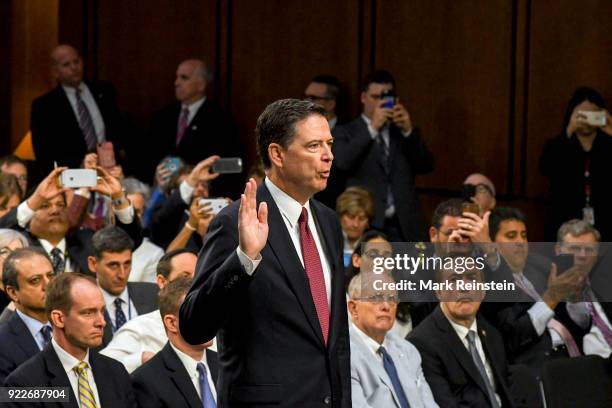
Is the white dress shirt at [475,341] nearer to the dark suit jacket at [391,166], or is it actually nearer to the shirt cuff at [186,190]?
the dark suit jacket at [391,166]

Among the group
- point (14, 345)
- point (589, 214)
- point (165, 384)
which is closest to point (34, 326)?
point (14, 345)

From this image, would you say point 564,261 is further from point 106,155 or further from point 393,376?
point 106,155

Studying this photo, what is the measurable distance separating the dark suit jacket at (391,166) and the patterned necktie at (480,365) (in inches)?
66.8

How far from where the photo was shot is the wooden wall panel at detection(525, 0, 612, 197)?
6621mm

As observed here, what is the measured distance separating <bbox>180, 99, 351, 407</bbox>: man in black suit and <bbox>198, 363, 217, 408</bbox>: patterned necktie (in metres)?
1.29

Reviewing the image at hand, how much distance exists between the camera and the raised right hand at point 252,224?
2.53 metres

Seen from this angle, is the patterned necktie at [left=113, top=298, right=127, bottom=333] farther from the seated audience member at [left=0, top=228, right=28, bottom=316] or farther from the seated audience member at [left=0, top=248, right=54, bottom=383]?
the seated audience member at [left=0, top=248, right=54, bottom=383]

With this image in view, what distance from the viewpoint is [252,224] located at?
2.55 metres

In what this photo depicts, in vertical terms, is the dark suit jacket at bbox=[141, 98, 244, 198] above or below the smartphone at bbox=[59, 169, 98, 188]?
above

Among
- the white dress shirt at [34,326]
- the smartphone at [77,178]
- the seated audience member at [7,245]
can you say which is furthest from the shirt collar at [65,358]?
the smartphone at [77,178]

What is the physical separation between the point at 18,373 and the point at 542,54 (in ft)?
13.5

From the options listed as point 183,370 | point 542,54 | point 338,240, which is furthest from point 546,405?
point 542,54

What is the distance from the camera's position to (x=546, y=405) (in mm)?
4434

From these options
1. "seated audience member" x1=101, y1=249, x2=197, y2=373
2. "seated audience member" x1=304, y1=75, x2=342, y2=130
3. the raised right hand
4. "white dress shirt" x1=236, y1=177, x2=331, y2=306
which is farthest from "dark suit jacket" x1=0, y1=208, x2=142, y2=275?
the raised right hand
